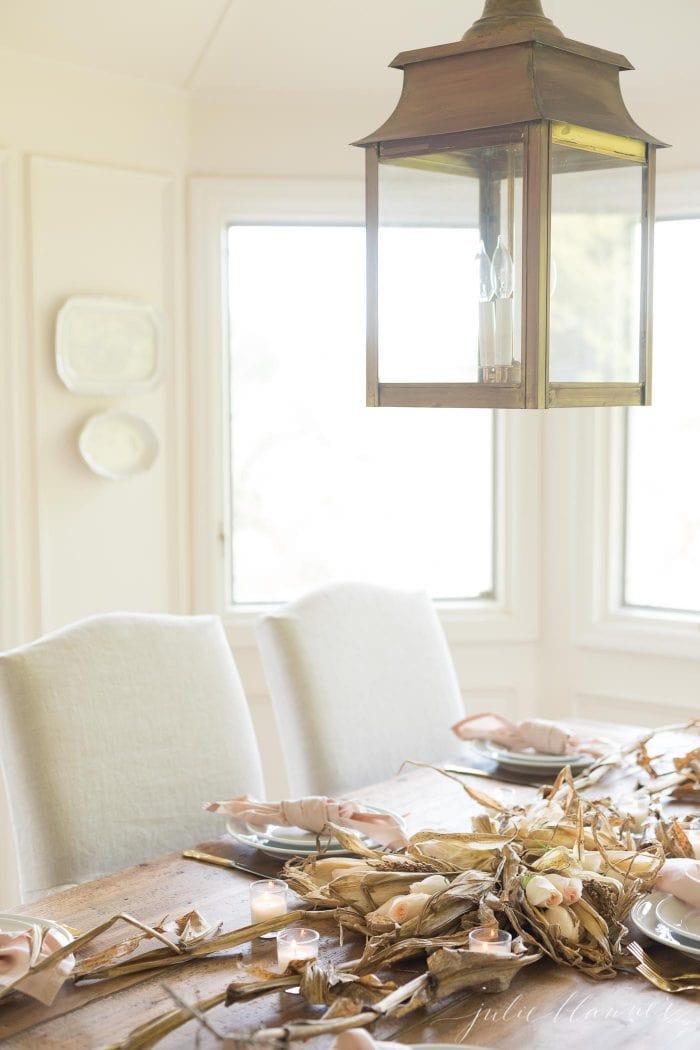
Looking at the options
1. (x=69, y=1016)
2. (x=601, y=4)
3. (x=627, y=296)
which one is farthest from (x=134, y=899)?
(x=601, y=4)

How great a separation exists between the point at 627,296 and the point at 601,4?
1696 mm

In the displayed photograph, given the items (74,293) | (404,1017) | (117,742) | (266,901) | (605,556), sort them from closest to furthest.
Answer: (404,1017), (266,901), (117,742), (74,293), (605,556)

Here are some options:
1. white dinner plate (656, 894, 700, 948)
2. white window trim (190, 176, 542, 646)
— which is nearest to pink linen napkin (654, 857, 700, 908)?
white dinner plate (656, 894, 700, 948)

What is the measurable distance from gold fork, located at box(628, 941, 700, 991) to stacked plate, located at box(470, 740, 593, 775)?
2.51ft

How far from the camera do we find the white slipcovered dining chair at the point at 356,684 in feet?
7.57

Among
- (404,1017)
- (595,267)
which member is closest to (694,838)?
(404,1017)

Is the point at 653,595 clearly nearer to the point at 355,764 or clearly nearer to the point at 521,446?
the point at 521,446

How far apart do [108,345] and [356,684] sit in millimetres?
1219

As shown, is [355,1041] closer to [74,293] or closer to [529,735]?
[529,735]

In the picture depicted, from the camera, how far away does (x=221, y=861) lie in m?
1.74

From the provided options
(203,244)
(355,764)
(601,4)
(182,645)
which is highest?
(601,4)

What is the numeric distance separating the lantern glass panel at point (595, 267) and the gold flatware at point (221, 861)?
778 mm

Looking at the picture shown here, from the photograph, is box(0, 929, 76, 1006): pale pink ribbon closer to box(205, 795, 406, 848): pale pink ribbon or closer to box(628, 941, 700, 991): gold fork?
box(205, 795, 406, 848): pale pink ribbon

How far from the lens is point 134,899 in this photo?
160 centimetres
